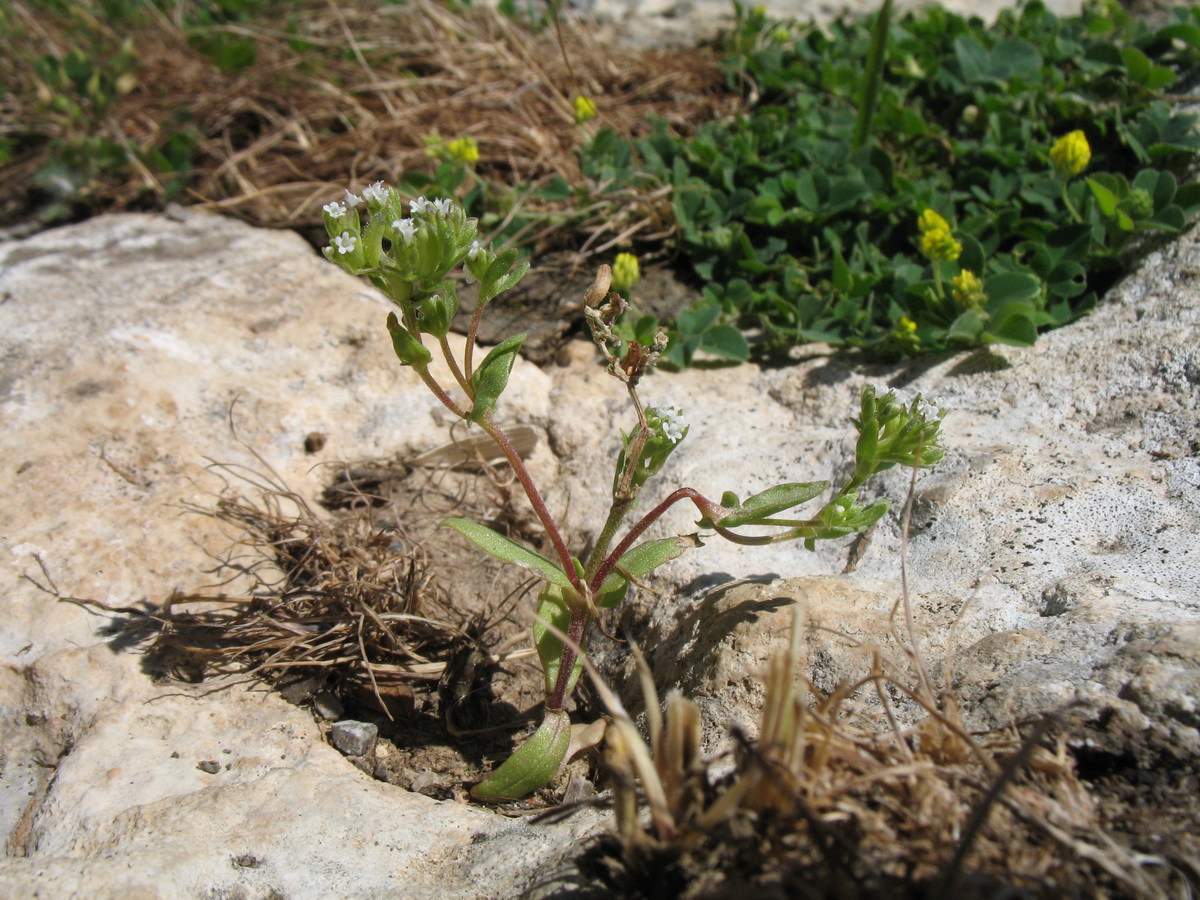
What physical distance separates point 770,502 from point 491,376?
724 mm

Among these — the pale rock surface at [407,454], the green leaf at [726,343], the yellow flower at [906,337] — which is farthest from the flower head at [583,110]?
the yellow flower at [906,337]

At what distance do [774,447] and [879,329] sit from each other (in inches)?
25.9

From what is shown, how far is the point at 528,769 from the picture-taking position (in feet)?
6.51

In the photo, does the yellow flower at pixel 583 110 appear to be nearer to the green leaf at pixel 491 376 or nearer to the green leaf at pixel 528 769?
the green leaf at pixel 491 376

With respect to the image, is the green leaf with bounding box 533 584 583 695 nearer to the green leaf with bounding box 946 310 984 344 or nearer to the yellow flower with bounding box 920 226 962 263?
the green leaf with bounding box 946 310 984 344

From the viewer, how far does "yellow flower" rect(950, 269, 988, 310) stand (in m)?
2.86

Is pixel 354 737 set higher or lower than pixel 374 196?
lower

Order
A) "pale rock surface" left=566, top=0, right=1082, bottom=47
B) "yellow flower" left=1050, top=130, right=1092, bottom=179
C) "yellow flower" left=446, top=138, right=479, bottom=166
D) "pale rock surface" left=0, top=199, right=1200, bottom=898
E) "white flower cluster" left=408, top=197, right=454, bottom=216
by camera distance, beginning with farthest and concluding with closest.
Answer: "pale rock surface" left=566, top=0, right=1082, bottom=47 < "yellow flower" left=446, top=138, right=479, bottom=166 < "yellow flower" left=1050, top=130, right=1092, bottom=179 < "white flower cluster" left=408, top=197, right=454, bottom=216 < "pale rock surface" left=0, top=199, right=1200, bottom=898

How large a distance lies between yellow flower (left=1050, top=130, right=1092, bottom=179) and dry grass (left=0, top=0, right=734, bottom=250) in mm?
1679

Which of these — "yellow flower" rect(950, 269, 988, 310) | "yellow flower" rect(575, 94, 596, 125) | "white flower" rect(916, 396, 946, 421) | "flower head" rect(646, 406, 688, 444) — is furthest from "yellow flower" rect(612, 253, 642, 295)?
"white flower" rect(916, 396, 946, 421)

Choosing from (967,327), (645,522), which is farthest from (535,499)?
(967,327)

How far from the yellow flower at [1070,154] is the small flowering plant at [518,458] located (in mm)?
1615

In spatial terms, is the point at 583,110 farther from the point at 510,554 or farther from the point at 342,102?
the point at 510,554

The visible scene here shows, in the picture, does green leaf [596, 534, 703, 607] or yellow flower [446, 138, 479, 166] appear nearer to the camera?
green leaf [596, 534, 703, 607]
